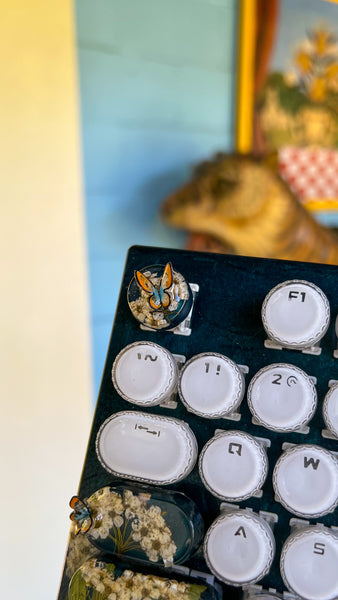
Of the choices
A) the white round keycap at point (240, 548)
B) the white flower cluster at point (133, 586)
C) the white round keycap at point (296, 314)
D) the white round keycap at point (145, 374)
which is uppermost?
the white round keycap at point (296, 314)

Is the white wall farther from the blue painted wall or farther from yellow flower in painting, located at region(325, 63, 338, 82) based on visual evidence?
yellow flower in painting, located at region(325, 63, 338, 82)

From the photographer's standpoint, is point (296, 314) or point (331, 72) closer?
point (296, 314)

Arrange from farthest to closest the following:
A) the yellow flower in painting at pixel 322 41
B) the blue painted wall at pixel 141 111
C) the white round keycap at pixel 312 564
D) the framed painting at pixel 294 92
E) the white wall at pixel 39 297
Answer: the yellow flower in painting at pixel 322 41 → the framed painting at pixel 294 92 → the blue painted wall at pixel 141 111 → the white wall at pixel 39 297 → the white round keycap at pixel 312 564

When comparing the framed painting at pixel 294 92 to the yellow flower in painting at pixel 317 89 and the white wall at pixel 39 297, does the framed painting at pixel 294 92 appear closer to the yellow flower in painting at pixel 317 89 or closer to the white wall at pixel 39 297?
the yellow flower in painting at pixel 317 89

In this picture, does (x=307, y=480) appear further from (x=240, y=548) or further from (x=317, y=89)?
(x=317, y=89)

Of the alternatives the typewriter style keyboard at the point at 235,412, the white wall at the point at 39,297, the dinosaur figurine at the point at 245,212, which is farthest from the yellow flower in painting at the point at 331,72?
the typewriter style keyboard at the point at 235,412

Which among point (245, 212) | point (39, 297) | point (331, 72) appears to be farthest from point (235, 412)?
point (331, 72)

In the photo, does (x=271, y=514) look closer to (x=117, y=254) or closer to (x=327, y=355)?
(x=327, y=355)

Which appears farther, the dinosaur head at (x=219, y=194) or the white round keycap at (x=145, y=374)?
the dinosaur head at (x=219, y=194)
